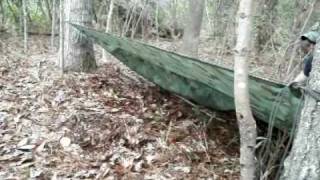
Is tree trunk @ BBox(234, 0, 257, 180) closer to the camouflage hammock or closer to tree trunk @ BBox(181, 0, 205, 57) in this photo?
the camouflage hammock

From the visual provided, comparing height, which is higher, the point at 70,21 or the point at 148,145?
the point at 70,21

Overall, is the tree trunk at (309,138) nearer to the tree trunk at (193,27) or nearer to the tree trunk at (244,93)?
the tree trunk at (244,93)

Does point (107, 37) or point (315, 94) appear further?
point (107, 37)

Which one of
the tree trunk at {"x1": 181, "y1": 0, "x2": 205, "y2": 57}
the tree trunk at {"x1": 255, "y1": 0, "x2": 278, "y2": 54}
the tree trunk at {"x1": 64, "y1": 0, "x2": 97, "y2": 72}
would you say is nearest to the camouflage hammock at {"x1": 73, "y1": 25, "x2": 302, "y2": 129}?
the tree trunk at {"x1": 64, "y1": 0, "x2": 97, "y2": 72}

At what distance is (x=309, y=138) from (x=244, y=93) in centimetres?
34

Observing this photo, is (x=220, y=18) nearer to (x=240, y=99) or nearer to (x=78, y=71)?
(x=78, y=71)

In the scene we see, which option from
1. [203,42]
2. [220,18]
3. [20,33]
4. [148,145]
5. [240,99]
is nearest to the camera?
[240,99]

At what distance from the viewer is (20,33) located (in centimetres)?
570

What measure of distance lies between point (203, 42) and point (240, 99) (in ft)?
16.5

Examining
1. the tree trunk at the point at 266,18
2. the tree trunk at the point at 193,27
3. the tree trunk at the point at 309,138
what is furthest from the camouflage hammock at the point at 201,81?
the tree trunk at the point at 266,18

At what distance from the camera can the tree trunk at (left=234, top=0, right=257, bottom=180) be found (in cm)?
189

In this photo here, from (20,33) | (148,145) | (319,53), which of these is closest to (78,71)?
(148,145)

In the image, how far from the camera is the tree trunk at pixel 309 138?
73.5 inches

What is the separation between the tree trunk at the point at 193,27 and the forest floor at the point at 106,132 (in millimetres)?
1146
